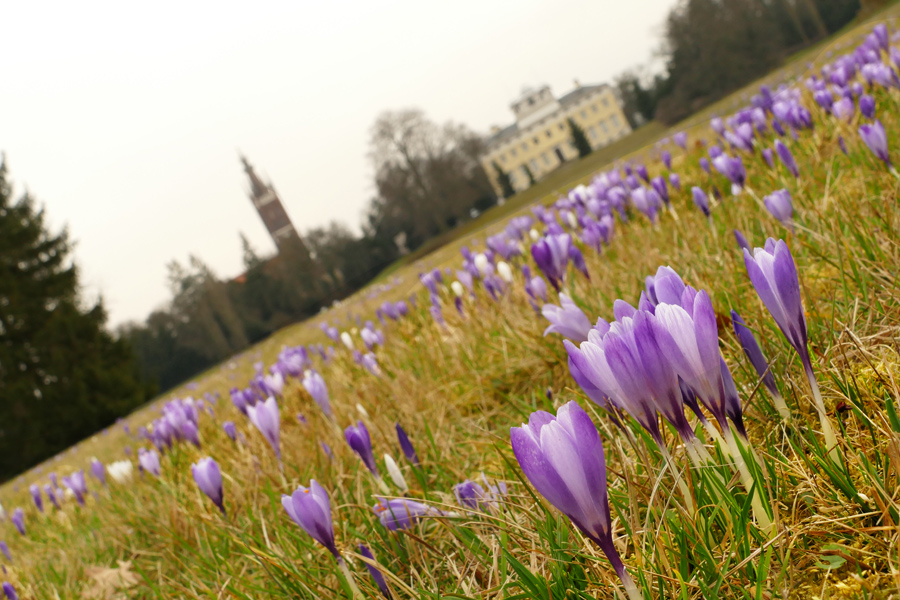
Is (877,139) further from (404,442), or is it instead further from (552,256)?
(404,442)

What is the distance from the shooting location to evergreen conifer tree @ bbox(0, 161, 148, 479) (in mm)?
Result: 26203

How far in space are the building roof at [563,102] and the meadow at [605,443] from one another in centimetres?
9822

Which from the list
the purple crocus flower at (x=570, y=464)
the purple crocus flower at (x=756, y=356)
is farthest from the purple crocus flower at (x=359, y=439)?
the purple crocus flower at (x=756, y=356)

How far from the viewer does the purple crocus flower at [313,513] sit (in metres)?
1.45

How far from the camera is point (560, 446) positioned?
0.93 m

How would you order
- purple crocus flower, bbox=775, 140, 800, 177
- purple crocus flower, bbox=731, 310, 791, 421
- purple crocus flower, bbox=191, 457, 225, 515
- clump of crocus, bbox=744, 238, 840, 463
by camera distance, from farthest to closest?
purple crocus flower, bbox=775, 140, 800, 177 → purple crocus flower, bbox=191, 457, 225, 515 → purple crocus flower, bbox=731, 310, 791, 421 → clump of crocus, bbox=744, 238, 840, 463

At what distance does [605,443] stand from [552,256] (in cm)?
121

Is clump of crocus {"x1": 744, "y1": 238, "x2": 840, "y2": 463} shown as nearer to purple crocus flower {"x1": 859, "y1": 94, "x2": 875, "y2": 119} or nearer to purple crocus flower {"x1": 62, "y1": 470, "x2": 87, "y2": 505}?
purple crocus flower {"x1": 859, "y1": 94, "x2": 875, "y2": 119}

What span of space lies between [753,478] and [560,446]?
43 centimetres

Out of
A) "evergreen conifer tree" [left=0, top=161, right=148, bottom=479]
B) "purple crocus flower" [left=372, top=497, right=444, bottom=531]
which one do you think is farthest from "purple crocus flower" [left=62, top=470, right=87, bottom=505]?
"evergreen conifer tree" [left=0, top=161, right=148, bottom=479]

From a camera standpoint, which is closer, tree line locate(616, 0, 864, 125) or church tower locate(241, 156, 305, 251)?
tree line locate(616, 0, 864, 125)

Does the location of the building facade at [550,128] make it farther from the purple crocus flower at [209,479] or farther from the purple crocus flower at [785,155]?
the purple crocus flower at [209,479]

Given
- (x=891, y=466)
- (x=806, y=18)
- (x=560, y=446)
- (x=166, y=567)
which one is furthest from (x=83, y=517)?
(x=806, y=18)

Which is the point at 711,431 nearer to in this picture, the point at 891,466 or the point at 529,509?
the point at 891,466
